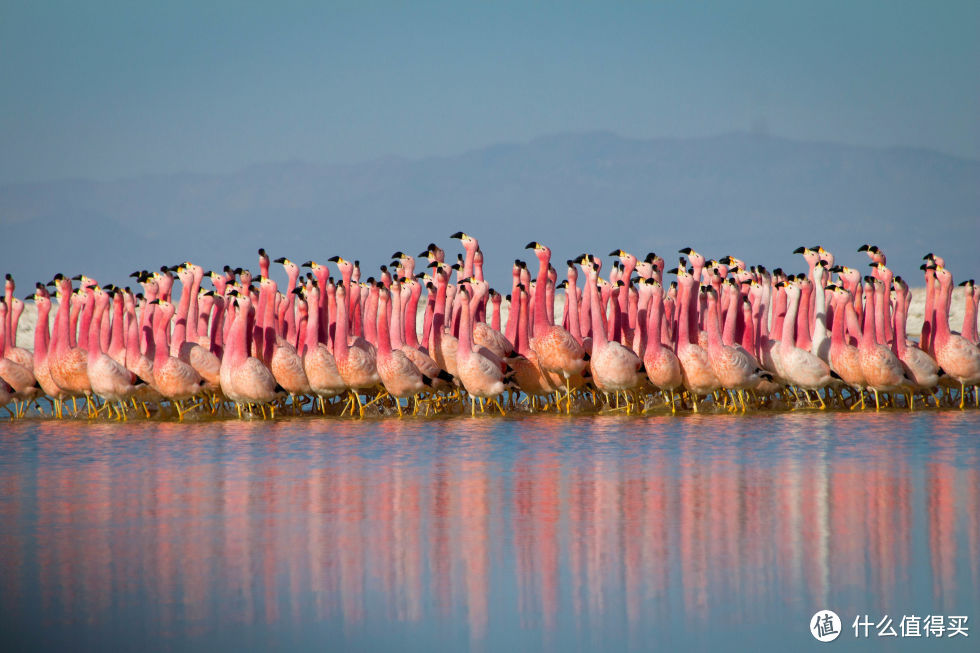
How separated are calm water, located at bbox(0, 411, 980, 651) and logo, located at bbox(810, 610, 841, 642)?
3.0 inches

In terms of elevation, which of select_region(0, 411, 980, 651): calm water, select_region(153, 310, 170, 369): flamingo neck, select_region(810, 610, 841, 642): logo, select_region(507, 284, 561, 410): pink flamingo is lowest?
select_region(810, 610, 841, 642): logo

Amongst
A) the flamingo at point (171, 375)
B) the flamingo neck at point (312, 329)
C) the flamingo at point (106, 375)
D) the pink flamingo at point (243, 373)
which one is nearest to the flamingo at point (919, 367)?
the flamingo neck at point (312, 329)

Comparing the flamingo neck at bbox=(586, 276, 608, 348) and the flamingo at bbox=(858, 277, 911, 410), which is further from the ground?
the flamingo neck at bbox=(586, 276, 608, 348)

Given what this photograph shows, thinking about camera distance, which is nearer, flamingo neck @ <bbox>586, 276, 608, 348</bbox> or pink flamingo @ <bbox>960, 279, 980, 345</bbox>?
flamingo neck @ <bbox>586, 276, 608, 348</bbox>

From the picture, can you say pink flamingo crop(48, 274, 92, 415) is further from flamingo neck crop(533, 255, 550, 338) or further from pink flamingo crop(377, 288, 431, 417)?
flamingo neck crop(533, 255, 550, 338)

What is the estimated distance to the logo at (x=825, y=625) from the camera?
21.8 ft

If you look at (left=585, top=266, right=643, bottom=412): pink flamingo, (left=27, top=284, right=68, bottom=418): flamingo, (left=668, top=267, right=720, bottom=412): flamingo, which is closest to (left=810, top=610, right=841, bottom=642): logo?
(left=585, top=266, right=643, bottom=412): pink flamingo

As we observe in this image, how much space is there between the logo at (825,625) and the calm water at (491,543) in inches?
3.0

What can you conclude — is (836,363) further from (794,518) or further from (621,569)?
(621,569)

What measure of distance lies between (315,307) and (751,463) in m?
8.09

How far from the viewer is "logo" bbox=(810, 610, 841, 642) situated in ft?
21.8

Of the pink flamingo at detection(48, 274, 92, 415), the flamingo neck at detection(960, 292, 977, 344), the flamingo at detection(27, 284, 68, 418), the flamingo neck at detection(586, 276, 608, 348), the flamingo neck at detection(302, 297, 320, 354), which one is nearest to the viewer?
the flamingo neck at detection(586, 276, 608, 348)

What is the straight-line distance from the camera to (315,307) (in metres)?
18.4

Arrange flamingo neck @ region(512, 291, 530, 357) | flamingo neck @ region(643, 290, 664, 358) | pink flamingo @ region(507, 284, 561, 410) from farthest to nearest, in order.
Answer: flamingo neck @ region(512, 291, 530, 357)
pink flamingo @ region(507, 284, 561, 410)
flamingo neck @ region(643, 290, 664, 358)
